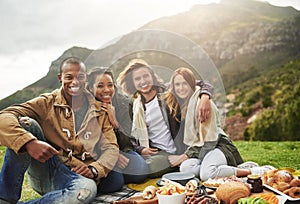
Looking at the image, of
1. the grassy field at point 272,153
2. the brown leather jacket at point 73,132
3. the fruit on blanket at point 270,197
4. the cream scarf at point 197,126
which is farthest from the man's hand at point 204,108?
the grassy field at point 272,153

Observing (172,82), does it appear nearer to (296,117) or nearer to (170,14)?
(170,14)

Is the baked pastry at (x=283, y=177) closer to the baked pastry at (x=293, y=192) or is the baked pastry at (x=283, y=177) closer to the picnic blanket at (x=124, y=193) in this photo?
the baked pastry at (x=293, y=192)

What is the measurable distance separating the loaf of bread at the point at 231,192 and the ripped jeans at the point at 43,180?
88 cm

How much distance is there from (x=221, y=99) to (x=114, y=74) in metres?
0.95

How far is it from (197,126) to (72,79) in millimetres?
998

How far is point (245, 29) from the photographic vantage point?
6.32 m

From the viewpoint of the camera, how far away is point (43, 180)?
9.71ft

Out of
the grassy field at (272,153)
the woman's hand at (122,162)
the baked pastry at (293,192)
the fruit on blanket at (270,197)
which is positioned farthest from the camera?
the grassy field at (272,153)

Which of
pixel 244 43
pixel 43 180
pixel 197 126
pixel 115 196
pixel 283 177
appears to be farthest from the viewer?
pixel 244 43

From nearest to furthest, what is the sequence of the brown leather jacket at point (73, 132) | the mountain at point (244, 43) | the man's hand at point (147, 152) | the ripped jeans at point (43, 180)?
1. the ripped jeans at point (43, 180)
2. the brown leather jacket at point (73, 132)
3. the man's hand at point (147, 152)
4. the mountain at point (244, 43)

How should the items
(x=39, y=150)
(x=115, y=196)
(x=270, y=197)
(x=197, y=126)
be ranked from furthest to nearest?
1. (x=197, y=126)
2. (x=115, y=196)
3. (x=39, y=150)
4. (x=270, y=197)

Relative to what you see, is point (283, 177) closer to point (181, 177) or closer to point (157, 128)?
point (181, 177)

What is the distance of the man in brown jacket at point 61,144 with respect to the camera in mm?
A: 2781

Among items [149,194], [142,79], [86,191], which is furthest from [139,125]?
[149,194]
